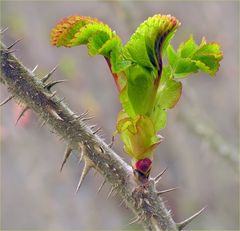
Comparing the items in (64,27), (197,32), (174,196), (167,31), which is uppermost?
(197,32)

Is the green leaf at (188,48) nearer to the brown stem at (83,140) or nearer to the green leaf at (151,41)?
the green leaf at (151,41)

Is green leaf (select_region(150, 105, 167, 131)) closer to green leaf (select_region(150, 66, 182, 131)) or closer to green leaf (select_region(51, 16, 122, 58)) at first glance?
green leaf (select_region(150, 66, 182, 131))

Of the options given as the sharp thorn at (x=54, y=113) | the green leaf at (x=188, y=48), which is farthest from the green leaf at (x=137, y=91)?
the sharp thorn at (x=54, y=113)

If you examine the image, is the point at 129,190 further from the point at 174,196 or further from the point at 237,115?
the point at 237,115

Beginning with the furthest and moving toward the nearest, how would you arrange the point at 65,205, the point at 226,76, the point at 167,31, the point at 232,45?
1. the point at 232,45
2. the point at 226,76
3. the point at 65,205
4. the point at 167,31

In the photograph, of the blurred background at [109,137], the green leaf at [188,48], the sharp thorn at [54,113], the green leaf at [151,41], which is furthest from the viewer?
the blurred background at [109,137]

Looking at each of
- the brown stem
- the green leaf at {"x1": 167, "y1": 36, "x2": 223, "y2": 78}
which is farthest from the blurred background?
the green leaf at {"x1": 167, "y1": 36, "x2": 223, "y2": 78}

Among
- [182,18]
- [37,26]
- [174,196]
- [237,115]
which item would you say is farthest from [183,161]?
[37,26]
